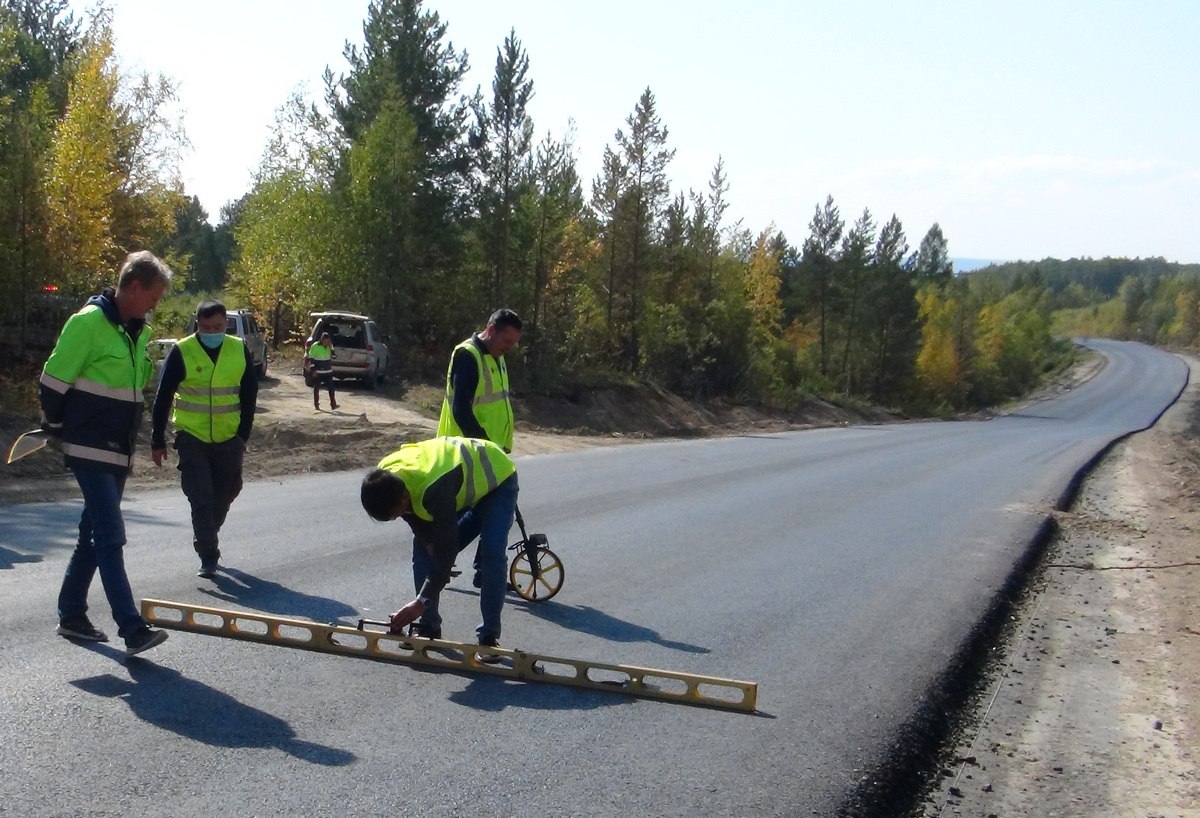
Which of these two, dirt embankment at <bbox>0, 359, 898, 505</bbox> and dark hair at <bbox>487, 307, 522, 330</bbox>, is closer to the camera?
dark hair at <bbox>487, 307, 522, 330</bbox>

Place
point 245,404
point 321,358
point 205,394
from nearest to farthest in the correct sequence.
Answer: point 205,394
point 245,404
point 321,358

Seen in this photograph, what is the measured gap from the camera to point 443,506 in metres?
5.79

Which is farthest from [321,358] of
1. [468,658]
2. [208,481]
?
[468,658]

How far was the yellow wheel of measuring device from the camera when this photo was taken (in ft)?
26.0

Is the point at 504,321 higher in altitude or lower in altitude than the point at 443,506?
higher

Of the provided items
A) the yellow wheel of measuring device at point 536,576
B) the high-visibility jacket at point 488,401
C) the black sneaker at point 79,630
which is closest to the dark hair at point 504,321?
the high-visibility jacket at point 488,401

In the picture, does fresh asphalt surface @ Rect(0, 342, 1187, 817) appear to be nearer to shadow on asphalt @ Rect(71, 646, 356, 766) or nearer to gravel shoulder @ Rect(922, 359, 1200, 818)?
shadow on asphalt @ Rect(71, 646, 356, 766)

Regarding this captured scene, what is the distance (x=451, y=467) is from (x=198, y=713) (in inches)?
64.4

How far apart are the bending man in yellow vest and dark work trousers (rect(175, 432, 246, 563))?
6.57 ft

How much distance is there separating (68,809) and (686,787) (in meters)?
2.31

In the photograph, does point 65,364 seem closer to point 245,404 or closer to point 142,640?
point 142,640

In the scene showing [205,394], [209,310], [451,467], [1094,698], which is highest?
[209,310]

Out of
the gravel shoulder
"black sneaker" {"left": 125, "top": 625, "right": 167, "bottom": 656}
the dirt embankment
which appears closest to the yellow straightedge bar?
"black sneaker" {"left": 125, "top": 625, "right": 167, "bottom": 656}

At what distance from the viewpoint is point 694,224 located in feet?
148
